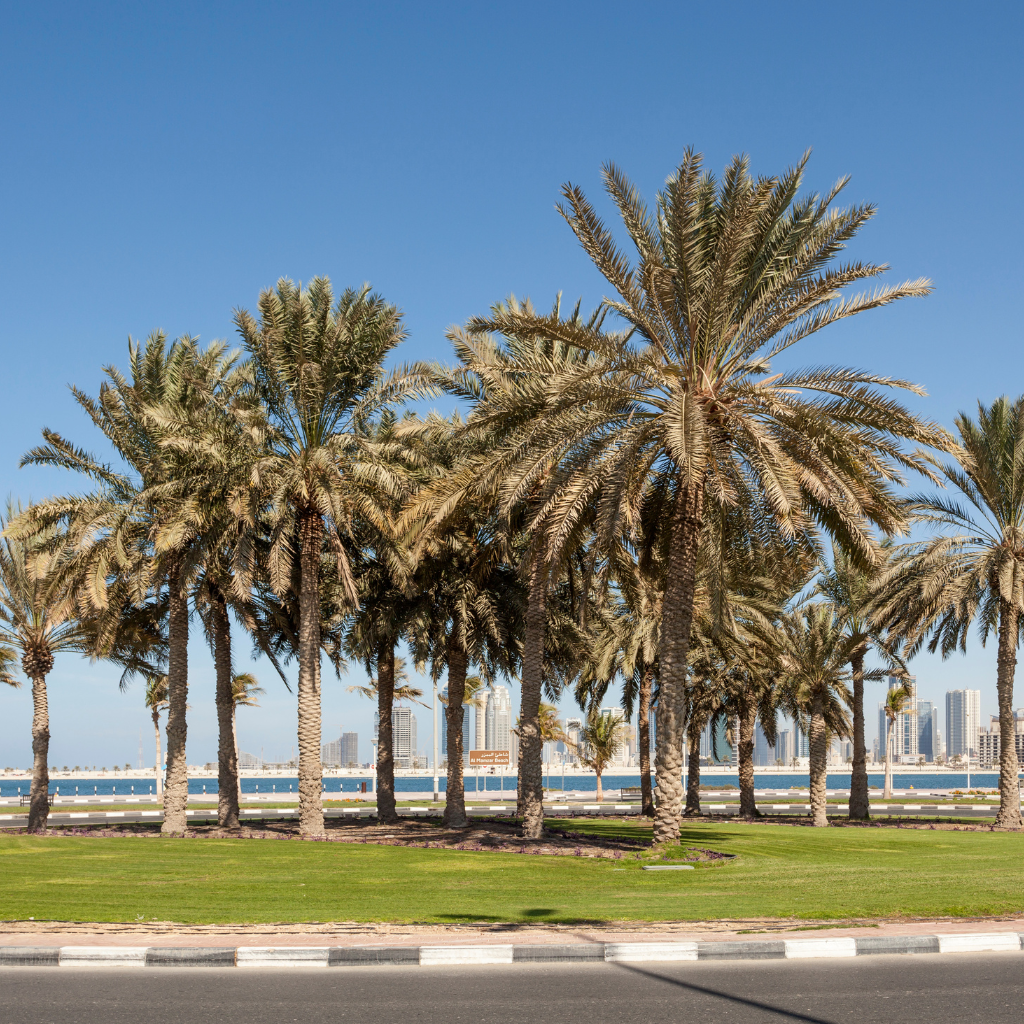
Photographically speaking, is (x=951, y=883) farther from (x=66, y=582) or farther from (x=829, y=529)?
(x=66, y=582)

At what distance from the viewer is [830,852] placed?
22172 mm

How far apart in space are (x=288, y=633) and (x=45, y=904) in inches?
719

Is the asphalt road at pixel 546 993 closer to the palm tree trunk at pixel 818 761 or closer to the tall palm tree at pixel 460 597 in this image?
the tall palm tree at pixel 460 597

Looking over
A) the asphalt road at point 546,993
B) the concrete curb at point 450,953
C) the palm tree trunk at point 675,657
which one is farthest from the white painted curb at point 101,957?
the palm tree trunk at point 675,657

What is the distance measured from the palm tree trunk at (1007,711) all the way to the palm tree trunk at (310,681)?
21.3 m

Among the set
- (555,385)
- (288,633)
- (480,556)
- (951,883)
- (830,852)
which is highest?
(555,385)

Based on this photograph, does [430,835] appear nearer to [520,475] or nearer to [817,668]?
[520,475]

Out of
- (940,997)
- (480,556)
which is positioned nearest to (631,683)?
(480,556)

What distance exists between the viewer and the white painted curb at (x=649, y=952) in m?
9.64

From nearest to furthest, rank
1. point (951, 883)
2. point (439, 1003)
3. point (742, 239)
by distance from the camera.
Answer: point (439, 1003) < point (951, 883) < point (742, 239)

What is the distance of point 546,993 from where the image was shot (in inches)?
326

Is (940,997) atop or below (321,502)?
below

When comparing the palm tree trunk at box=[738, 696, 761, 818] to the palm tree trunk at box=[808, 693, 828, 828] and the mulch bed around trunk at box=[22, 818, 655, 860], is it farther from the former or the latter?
the mulch bed around trunk at box=[22, 818, 655, 860]

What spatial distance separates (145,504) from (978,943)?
2144 cm
